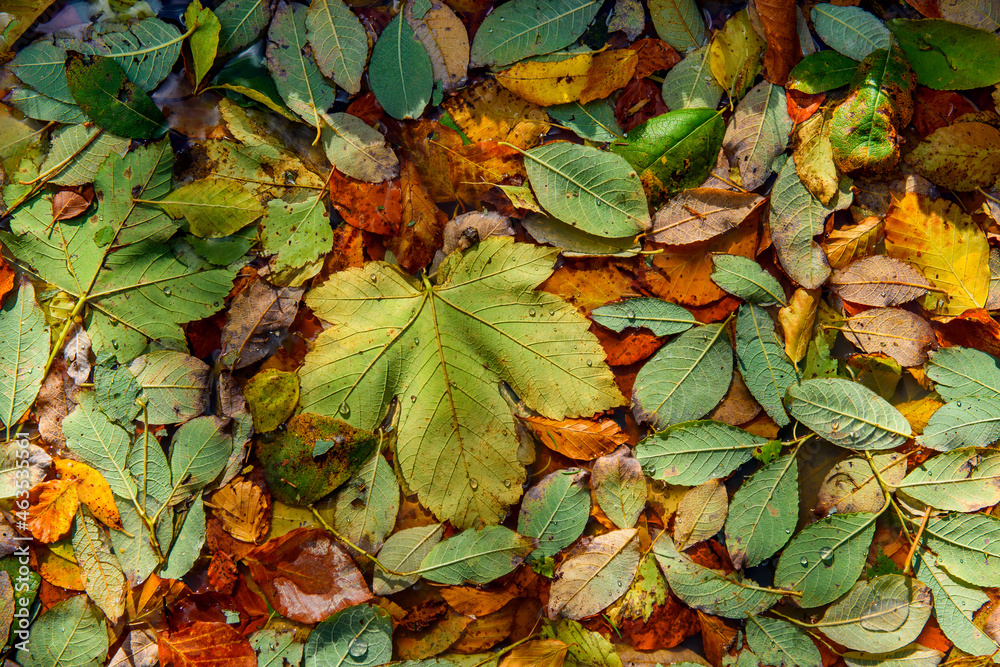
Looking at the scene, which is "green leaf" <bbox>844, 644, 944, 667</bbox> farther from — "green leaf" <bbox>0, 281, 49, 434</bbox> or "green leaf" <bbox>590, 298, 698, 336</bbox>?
"green leaf" <bbox>0, 281, 49, 434</bbox>

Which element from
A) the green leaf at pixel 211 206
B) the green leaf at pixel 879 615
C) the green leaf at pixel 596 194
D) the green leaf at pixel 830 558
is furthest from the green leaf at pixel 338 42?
the green leaf at pixel 879 615

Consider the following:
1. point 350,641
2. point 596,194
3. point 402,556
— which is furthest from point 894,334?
point 350,641

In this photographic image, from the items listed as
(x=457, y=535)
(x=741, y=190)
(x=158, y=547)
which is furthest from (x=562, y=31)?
(x=158, y=547)

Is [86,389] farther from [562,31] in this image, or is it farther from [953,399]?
[953,399]

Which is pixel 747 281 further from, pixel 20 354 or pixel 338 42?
pixel 20 354

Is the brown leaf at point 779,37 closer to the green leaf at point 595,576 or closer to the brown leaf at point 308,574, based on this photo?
the green leaf at point 595,576

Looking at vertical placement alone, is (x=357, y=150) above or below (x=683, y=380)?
above

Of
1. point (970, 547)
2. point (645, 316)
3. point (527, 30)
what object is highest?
point (527, 30)
